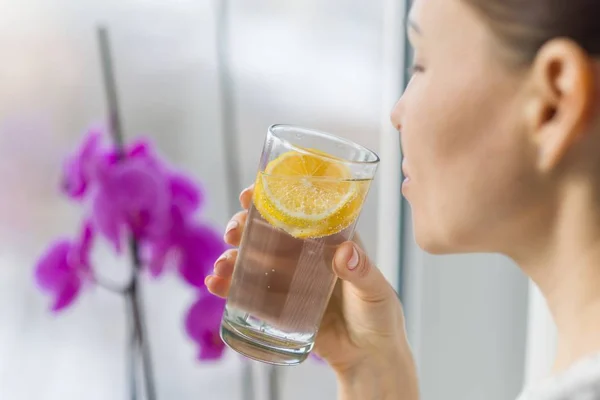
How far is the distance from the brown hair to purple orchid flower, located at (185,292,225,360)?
0.68 m

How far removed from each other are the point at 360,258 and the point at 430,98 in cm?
19

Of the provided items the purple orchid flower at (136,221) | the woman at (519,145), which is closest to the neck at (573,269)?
the woman at (519,145)

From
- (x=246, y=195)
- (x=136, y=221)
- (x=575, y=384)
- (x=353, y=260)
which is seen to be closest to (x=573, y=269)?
(x=575, y=384)

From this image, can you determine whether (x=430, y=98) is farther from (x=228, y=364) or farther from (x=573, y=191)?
(x=228, y=364)

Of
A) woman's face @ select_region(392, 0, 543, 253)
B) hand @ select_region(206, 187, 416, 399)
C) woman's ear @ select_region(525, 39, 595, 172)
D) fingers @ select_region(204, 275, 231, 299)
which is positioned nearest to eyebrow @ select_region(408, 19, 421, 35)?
woman's face @ select_region(392, 0, 543, 253)

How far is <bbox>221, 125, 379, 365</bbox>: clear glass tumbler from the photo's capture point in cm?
69

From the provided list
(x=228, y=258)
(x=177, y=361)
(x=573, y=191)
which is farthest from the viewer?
(x=177, y=361)

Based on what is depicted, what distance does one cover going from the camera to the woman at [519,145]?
57 cm

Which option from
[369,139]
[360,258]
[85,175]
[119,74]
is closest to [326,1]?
[369,139]

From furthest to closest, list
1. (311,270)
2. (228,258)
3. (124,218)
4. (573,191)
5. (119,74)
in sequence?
(119,74) → (124,218) → (228,258) → (311,270) → (573,191)

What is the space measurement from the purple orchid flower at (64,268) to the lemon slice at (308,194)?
0.44 metres

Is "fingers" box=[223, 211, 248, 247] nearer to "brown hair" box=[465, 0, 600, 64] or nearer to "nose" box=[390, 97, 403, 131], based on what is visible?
"nose" box=[390, 97, 403, 131]

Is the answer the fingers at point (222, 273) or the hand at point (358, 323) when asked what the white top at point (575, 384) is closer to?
the hand at point (358, 323)

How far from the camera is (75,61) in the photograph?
1109 mm
